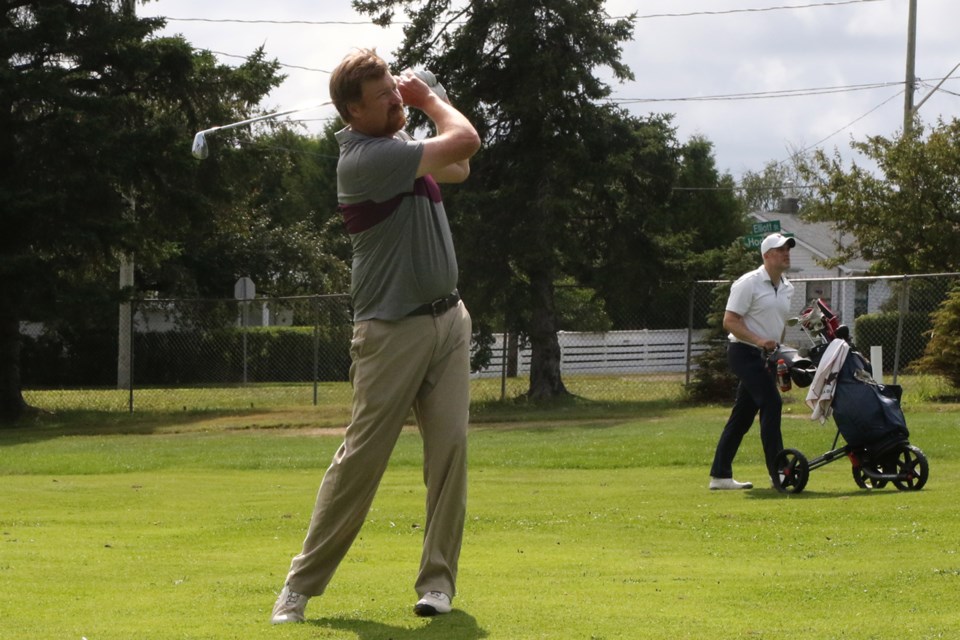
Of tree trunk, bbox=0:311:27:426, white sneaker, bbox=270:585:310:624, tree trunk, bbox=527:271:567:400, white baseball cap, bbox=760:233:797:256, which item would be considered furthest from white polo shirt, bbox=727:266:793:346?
tree trunk, bbox=0:311:27:426

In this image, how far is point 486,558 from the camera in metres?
7.73

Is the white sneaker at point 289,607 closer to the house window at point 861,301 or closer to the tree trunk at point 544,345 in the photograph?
the tree trunk at point 544,345

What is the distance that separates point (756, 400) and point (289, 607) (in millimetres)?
6568

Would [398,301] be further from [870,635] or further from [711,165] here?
[711,165]

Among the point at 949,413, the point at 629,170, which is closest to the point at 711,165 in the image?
the point at 629,170

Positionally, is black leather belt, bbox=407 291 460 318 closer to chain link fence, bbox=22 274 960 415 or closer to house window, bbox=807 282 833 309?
chain link fence, bbox=22 274 960 415

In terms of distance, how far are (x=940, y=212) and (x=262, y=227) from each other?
2737 centimetres

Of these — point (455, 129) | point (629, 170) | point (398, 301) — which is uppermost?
point (629, 170)

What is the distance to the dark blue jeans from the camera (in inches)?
452

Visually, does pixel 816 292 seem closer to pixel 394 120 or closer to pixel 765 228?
pixel 765 228

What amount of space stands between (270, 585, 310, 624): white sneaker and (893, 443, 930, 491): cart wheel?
21.3 feet

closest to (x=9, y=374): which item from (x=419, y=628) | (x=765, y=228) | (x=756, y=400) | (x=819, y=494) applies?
(x=765, y=228)

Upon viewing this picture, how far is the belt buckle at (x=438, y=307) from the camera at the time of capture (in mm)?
5716

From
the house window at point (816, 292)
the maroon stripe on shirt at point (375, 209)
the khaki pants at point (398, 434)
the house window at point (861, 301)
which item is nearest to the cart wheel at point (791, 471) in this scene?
the khaki pants at point (398, 434)
